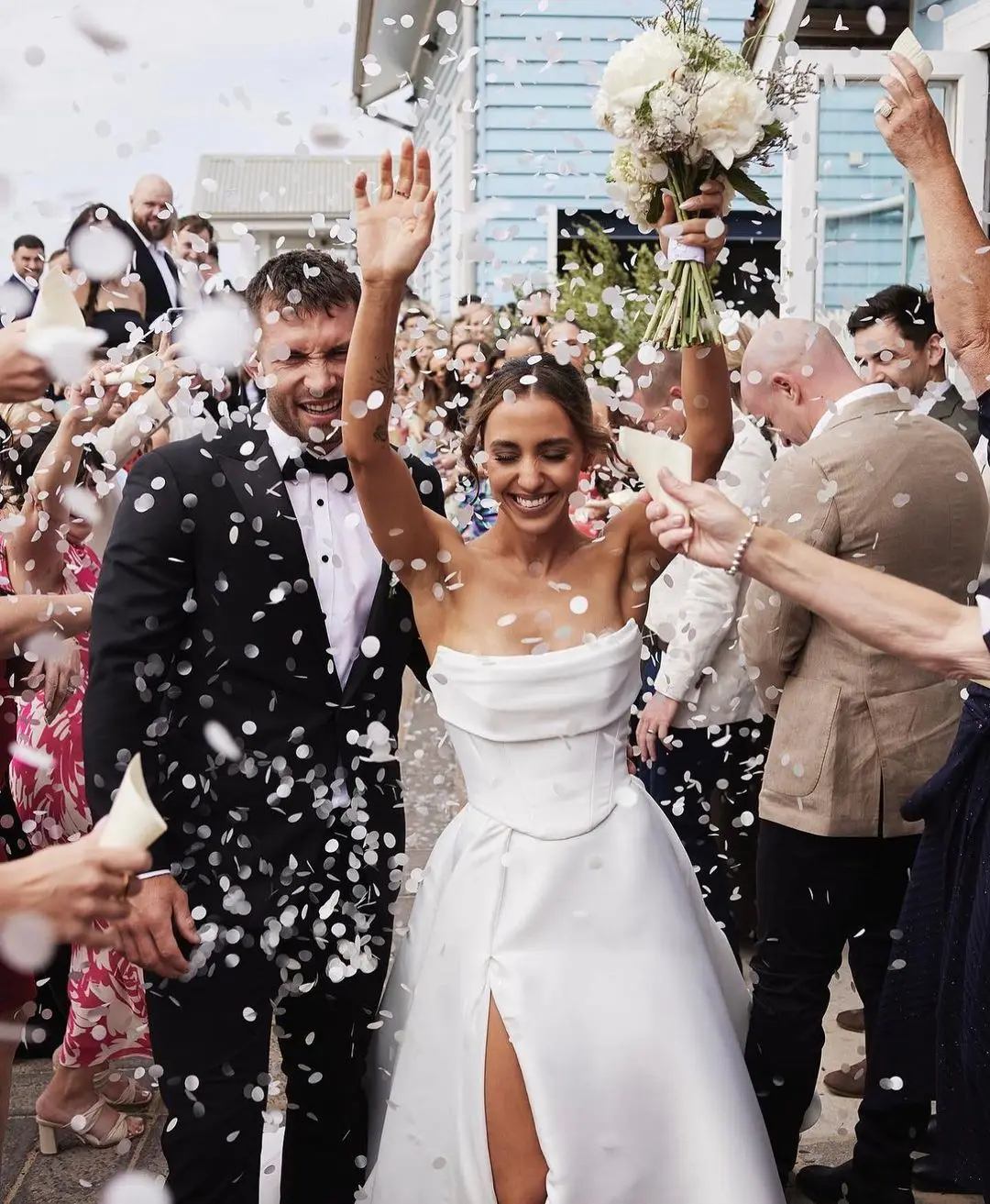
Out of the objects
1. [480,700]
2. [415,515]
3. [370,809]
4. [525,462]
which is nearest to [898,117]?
[525,462]

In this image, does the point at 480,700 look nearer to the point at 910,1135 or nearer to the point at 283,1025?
the point at 283,1025

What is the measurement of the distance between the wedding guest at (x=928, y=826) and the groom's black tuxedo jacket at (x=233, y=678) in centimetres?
75

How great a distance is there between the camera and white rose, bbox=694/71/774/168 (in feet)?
7.34

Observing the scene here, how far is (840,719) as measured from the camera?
2.88 metres

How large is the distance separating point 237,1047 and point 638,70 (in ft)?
6.30

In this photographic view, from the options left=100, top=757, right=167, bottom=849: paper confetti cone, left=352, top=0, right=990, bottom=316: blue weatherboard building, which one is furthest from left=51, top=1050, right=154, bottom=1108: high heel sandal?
left=352, top=0, right=990, bottom=316: blue weatherboard building

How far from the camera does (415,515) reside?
2432mm

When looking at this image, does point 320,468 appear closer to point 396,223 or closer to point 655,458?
point 396,223

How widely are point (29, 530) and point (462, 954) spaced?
1598 millimetres

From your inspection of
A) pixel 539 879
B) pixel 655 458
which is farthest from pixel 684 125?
pixel 539 879

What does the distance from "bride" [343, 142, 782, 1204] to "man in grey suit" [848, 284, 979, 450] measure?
65.9 inches

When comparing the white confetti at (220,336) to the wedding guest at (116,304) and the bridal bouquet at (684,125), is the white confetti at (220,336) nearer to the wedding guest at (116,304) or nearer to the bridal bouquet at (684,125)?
the wedding guest at (116,304)

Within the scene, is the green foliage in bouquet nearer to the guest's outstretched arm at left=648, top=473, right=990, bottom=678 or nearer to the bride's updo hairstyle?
the bride's updo hairstyle

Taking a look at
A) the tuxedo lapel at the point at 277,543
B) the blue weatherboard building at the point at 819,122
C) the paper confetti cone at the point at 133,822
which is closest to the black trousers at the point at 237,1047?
the tuxedo lapel at the point at 277,543
